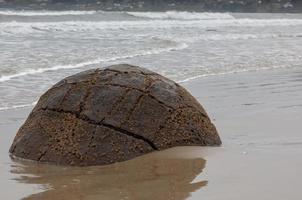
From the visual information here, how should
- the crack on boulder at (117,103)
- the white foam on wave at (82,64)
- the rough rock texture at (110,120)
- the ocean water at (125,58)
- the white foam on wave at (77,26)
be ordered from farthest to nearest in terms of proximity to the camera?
1. the white foam on wave at (77,26)
2. the white foam on wave at (82,64)
3. the ocean water at (125,58)
4. the crack on boulder at (117,103)
5. the rough rock texture at (110,120)

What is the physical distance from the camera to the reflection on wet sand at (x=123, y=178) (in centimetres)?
373

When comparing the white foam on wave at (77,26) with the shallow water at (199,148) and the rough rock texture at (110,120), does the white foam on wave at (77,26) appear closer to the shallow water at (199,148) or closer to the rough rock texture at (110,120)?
the shallow water at (199,148)

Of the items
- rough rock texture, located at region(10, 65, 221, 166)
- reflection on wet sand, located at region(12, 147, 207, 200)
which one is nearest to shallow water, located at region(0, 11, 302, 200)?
reflection on wet sand, located at region(12, 147, 207, 200)

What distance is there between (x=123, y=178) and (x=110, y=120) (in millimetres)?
601

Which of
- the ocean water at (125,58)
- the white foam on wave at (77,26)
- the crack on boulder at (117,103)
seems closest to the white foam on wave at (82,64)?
the ocean water at (125,58)

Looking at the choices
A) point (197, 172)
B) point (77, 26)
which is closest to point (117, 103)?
point (197, 172)

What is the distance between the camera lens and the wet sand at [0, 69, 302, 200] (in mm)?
3715

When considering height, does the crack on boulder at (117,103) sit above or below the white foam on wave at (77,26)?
above

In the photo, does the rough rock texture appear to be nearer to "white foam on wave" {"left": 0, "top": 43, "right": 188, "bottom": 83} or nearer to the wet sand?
the wet sand

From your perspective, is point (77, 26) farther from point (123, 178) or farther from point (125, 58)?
point (123, 178)

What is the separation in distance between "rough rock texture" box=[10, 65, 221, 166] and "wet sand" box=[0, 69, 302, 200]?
10 centimetres

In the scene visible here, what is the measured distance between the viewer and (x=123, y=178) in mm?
4094

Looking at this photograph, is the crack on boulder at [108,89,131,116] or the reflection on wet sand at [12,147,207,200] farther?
the crack on boulder at [108,89,131,116]

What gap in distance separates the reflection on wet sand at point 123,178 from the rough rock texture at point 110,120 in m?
0.12
